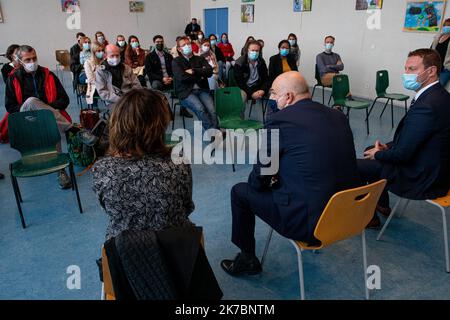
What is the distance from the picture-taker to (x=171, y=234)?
1.17m

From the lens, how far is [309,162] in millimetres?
1696

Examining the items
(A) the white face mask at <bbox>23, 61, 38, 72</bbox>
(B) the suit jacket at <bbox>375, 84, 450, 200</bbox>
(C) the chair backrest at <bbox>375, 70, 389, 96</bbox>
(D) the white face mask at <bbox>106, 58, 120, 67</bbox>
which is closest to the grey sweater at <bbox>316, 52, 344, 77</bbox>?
(C) the chair backrest at <bbox>375, 70, 389, 96</bbox>

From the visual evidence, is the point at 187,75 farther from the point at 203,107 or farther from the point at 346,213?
the point at 346,213

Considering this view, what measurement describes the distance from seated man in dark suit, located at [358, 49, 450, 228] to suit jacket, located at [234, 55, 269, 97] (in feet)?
9.53

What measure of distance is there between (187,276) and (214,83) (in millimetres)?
4360

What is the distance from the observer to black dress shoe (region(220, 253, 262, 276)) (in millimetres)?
2195

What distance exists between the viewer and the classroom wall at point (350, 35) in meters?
6.57

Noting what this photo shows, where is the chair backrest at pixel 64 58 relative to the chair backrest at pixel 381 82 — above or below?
above

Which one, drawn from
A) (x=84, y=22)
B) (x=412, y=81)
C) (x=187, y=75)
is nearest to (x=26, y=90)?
(x=187, y=75)

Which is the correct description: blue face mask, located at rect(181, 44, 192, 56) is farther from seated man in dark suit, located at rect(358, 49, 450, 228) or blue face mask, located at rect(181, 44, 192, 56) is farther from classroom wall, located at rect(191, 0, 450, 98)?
classroom wall, located at rect(191, 0, 450, 98)

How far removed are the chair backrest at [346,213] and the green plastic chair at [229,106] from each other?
2.24 m

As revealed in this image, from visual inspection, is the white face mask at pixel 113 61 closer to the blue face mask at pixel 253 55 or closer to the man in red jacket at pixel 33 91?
the man in red jacket at pixel 33 91

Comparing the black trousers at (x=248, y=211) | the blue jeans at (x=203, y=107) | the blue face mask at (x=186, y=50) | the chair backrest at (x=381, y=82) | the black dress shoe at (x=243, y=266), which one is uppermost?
the blue face mask at (x=186, y=50)

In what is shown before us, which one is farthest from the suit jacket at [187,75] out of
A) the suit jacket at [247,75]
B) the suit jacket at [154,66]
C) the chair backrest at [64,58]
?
the chair backrest at [64,58]
